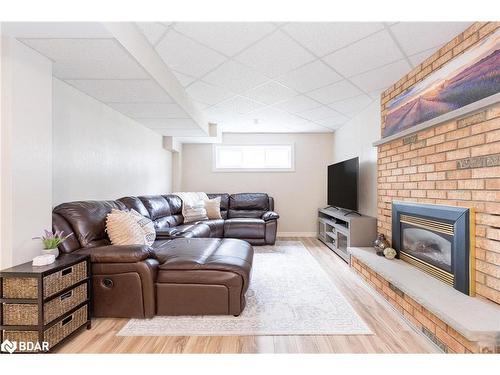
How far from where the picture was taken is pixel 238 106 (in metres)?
4.00

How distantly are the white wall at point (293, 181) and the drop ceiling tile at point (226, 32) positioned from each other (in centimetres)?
→ 373

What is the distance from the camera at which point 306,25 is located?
198 cm

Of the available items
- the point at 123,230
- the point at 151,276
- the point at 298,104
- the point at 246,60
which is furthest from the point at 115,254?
the point at 298,104

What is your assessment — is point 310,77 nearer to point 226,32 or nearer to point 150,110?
point 226,32

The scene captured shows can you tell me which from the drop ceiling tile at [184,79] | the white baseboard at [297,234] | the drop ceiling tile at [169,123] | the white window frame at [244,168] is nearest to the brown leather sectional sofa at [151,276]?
the drop ceiling tile at [184,79]

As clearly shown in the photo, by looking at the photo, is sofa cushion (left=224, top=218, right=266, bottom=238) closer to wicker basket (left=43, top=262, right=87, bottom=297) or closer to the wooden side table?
wicker basket (left=43, top=262, right=87, bottom=297)

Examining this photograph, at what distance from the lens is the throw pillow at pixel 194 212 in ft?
15.3

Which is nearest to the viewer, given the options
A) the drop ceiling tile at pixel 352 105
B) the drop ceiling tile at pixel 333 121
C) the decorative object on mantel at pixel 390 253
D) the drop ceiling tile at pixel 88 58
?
the drop ceiling tile at pixel 88 58

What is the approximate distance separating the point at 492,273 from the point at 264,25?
2.36m

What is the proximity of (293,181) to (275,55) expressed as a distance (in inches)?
146

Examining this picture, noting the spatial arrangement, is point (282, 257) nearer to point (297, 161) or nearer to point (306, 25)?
point (297, 161)

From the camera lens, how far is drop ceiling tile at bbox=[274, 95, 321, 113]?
11.9 ft

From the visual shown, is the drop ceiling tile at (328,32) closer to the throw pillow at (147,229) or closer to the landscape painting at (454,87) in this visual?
the landscape painting at (454,87)
